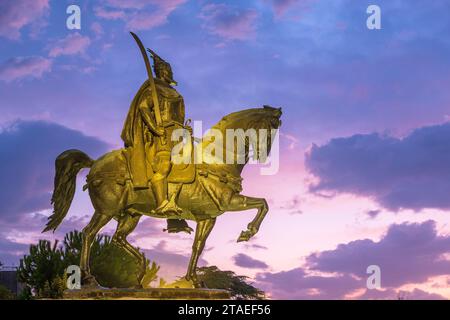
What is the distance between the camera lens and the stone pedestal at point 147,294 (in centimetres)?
1376

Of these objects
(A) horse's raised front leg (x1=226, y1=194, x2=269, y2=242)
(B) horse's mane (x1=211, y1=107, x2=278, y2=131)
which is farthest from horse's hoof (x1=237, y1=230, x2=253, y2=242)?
(B) horse's mane (x1=211, y1=107, x2=278, y2=131)

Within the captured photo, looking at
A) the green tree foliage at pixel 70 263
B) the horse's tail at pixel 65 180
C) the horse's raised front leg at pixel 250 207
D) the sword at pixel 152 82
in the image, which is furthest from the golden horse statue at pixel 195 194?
the green tree foliage at pixel 70 263

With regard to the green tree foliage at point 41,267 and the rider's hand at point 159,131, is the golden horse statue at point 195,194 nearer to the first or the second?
the rider's hand at point 159,131

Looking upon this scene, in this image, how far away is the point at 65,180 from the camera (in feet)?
50.6

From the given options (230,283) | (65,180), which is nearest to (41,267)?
(230,283)

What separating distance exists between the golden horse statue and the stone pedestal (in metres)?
0.52

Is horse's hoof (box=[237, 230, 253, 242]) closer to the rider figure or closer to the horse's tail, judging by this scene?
the rider figure

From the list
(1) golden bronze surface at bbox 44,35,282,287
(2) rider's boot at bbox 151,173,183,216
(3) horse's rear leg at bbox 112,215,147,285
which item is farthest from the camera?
(3) horse's rear leg at bbox 112,215,147,285

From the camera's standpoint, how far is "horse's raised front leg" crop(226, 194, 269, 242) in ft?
46.5

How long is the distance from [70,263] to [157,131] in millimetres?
17809

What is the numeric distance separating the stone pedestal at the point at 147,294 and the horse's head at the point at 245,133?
8.31 feet
